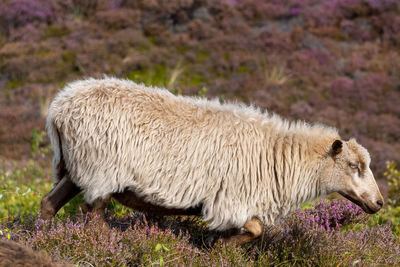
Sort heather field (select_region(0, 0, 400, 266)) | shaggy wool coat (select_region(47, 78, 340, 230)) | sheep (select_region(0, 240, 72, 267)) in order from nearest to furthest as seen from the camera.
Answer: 1. sheep (select_region(0, 240, 72, 267))
2. shaggy wool coat (select_region(47, 78, 340, 230))
3. heather field (select_region(0, 0, 400, 266))

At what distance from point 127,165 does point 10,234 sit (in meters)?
1.18

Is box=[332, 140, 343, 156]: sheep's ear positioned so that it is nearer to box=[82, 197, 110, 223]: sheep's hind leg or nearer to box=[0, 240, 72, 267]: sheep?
box=[82, 197, 110, 223]: sheep's hind leg

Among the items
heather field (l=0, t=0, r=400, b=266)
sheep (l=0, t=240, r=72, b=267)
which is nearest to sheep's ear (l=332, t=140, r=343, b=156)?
heather field (l=0, t=0, r=400, b=266)

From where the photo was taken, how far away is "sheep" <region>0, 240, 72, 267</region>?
2.68 metres

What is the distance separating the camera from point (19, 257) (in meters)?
2.73

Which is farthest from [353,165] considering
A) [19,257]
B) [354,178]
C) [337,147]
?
[19,257]

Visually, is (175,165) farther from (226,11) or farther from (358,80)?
(226,11)

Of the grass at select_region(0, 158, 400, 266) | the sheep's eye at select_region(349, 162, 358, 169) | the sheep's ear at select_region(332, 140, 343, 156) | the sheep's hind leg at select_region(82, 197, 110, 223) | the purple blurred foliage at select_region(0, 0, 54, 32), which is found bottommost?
the purple blurred foliage at select_region(0, 0, 54, 32)

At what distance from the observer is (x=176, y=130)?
14.6ft

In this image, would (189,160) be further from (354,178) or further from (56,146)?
(354,178)

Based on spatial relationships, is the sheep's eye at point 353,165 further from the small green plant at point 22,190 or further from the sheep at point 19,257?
the small green plant at point 22,190

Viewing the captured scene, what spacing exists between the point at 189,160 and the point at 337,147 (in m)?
1.46

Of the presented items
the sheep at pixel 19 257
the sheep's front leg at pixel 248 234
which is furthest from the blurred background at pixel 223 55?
the sheep at pixel 19 257

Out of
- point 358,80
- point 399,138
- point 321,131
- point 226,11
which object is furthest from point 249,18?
point 321,131
